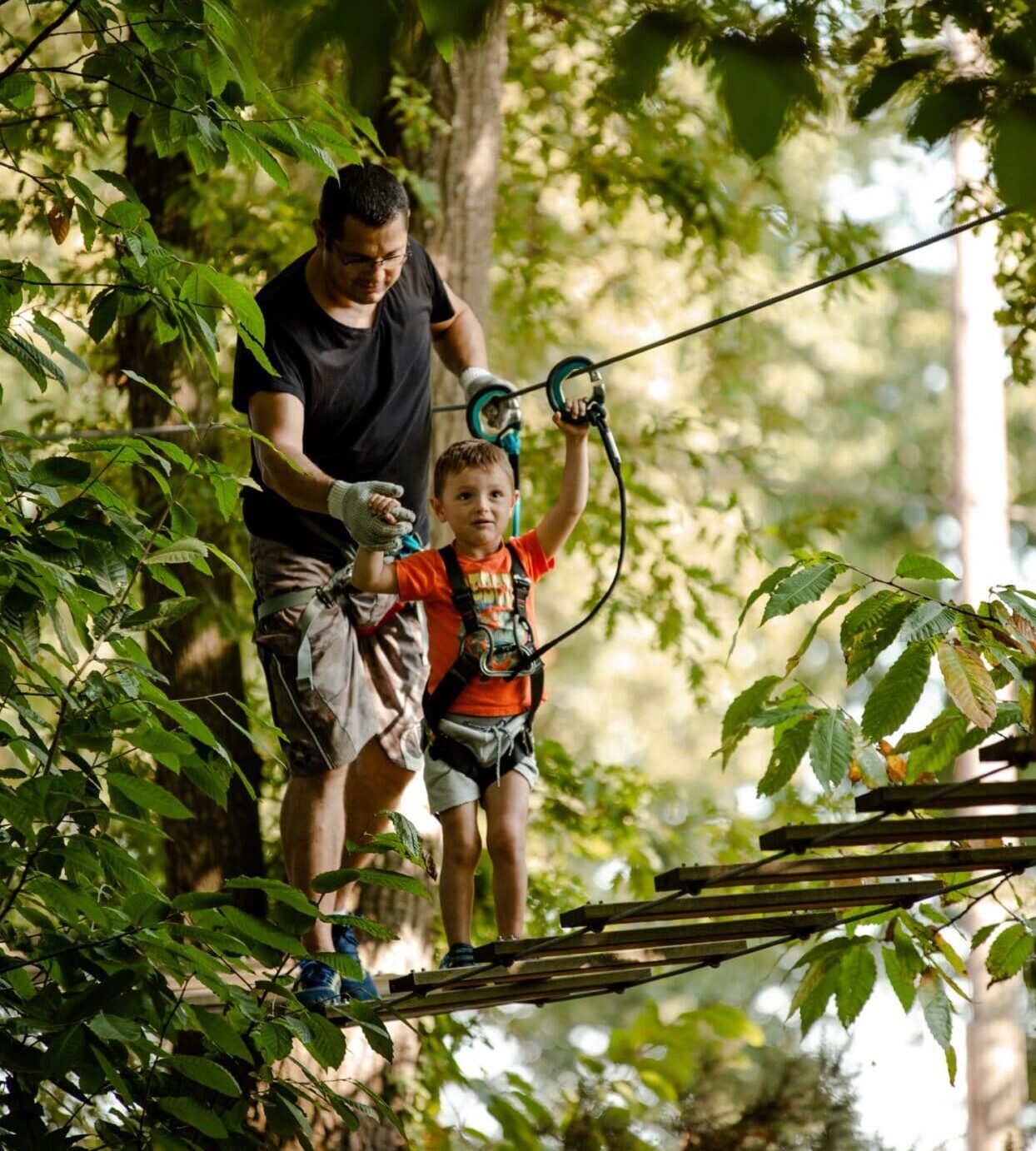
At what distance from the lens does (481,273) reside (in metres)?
4.18

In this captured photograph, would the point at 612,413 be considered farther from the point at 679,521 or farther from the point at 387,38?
the point at 387,38

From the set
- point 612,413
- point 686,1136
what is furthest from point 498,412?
point 612,413

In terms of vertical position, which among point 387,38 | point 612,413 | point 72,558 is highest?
point 612,413

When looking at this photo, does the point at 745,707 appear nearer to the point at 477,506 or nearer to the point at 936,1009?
the point at 936,1009

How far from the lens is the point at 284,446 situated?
2750 millimetres

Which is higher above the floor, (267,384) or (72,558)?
(267,384)

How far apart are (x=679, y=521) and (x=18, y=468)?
12.1ft

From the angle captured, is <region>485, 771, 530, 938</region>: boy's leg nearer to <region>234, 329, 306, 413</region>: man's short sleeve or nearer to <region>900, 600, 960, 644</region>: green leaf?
<region>234, 329, 306, 413</region>: man's short sleeve

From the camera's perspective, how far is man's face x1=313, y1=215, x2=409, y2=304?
280cm

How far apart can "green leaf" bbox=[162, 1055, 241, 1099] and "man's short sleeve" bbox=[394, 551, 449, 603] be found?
1.16 m

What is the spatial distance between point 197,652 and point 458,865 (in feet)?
4.79

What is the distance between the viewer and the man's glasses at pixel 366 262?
2.83m

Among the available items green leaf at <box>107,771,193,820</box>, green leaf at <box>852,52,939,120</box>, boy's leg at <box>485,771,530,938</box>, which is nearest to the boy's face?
boy's leg at <box>485,771,530,938</box>

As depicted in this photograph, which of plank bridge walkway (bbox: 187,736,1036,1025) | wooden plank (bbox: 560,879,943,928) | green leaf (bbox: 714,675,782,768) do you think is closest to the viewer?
plank bridge walkway (bbox: 187,736,1036,1025)
